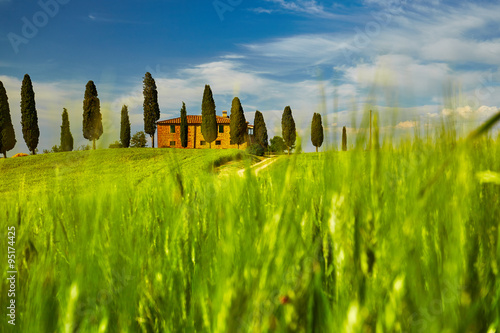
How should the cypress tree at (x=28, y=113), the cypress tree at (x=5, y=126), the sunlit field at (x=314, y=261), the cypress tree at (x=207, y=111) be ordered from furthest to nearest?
the cypress tree at (x=207, y=111)
the cypress tree at (x=28, y=113)
the cypress tree at (x=5, y=126)
the sunlit field at (x=314, y=261)

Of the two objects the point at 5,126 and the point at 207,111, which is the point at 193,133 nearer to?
the point at 207,111

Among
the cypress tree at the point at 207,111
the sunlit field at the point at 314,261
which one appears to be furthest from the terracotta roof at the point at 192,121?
the sunlit field at the point at 314,261

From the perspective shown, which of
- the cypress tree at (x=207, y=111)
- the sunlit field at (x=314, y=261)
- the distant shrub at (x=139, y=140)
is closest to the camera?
the sunlit field at (x=314, y=261)

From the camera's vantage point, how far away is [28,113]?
35.9m

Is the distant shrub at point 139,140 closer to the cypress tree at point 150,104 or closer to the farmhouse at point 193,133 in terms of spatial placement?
the farmhouse at point 193,133

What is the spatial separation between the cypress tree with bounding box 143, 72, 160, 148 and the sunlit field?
42575mm

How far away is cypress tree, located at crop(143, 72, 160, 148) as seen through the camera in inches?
1652

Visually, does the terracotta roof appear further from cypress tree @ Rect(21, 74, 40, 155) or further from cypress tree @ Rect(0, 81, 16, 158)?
cypress tree @ Rect(0, 81, 16, 158)

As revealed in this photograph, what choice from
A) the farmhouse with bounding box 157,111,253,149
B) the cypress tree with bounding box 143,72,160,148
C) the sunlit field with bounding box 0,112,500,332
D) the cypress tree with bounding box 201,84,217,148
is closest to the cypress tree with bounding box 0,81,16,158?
the cypress tree with bounding box 143,72,160,148

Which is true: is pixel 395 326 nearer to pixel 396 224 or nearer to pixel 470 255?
pixel 396 224

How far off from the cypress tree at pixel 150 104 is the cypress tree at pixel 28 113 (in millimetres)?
11303

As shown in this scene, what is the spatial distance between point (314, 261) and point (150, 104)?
145 feet

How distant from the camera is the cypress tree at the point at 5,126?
3397 centimetres

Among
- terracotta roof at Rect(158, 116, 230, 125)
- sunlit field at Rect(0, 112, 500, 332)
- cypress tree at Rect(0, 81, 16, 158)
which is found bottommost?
sunlit field at Rect(0, 112, 500, 332)
